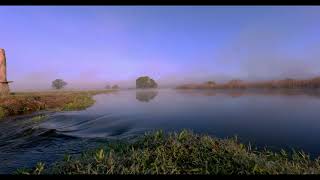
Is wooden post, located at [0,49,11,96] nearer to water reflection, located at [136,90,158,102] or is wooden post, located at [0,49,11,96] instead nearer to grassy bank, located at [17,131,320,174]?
water reflection, located at [136,90,158,102]

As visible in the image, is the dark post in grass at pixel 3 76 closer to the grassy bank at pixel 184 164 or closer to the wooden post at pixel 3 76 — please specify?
the wooden post at pixel 3 76

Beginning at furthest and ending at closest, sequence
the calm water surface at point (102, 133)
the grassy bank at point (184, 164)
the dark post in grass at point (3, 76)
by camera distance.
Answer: the dark post in grass at point (3, 76), the calm water surface at point (102, 133), the grassy bank at point (184, 164)

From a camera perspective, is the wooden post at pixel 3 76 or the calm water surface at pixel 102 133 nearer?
the calm water surface at pixel 102 133

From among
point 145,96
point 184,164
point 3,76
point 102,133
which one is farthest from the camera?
point 145,96

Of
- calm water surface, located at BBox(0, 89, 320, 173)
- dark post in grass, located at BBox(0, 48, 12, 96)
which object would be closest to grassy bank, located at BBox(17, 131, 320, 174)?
calm water surface, located at BBox(0, 89, 320, 173)

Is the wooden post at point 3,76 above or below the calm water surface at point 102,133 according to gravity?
above

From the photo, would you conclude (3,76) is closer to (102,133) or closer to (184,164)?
(102,133)

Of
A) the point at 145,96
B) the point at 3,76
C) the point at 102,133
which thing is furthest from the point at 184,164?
the point at 145,96

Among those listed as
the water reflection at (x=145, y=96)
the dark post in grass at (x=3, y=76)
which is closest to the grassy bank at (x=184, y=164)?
Result: the dark post in grass at (x=3, y=76)

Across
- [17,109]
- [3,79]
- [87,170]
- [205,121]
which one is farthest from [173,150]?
[3,79]

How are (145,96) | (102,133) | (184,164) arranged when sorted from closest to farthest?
(184,164) → (102,133) → (145,96)

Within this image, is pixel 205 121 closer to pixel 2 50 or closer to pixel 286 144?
pixel 286 144

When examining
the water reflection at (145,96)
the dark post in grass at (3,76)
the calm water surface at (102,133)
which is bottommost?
the calm water surface at (102,133)
